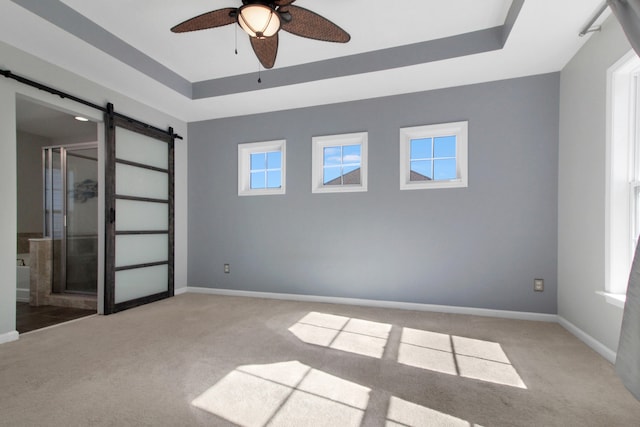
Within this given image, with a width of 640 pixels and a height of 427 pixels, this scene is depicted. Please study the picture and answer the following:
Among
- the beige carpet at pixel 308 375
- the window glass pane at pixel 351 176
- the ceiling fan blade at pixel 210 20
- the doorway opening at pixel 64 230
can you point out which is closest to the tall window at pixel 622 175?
the beige carpet at pixel 308 375

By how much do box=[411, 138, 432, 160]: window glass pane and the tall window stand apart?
165 centimetres

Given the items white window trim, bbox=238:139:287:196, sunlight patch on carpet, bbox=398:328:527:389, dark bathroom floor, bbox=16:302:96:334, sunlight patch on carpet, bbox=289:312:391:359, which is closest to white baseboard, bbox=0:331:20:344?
dark bathroom floor, bbox=16:302:96:334

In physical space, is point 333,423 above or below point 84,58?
below

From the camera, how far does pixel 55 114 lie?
4.05 metres

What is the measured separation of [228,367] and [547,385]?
6.76 feet

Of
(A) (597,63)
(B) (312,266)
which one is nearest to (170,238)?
(B) (312,266)

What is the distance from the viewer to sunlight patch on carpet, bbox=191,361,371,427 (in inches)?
62.9

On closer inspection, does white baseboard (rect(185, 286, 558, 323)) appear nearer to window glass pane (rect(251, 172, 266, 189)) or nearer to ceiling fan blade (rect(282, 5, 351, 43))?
window glass pane (rect(251, 172, 266, 189))

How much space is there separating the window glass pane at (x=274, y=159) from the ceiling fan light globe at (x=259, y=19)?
7.75ft

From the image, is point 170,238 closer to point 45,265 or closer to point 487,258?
point 45,265

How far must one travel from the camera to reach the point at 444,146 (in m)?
3.68

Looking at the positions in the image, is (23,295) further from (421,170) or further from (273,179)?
(421,170)

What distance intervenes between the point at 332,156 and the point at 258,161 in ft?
3.75

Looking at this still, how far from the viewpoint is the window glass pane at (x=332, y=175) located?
409 centimetres
